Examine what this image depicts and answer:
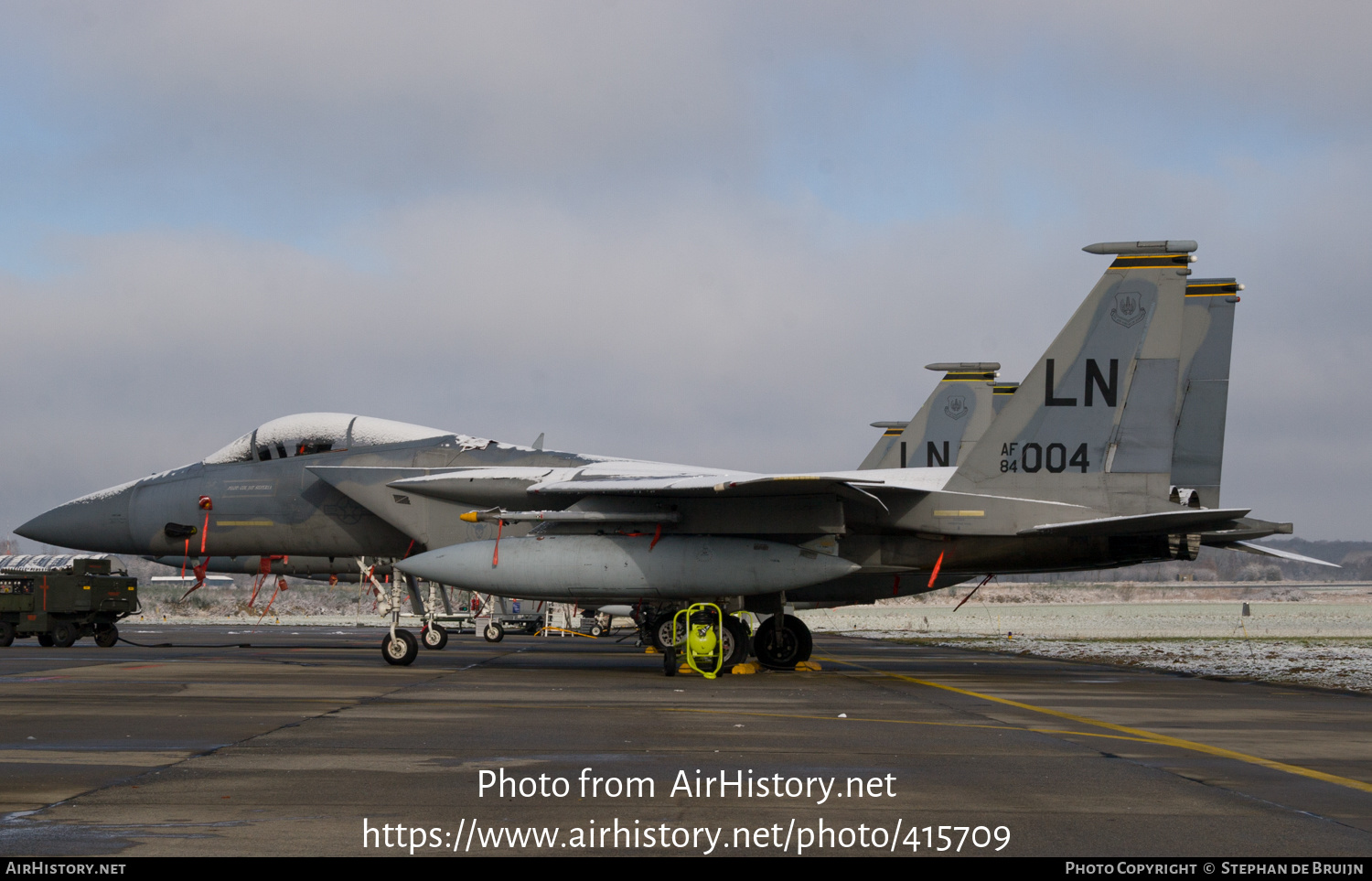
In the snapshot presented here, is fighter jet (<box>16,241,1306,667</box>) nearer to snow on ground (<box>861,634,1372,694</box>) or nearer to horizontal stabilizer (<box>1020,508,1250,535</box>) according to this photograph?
horizontal stabilizer (<box>1020,508,1250,535</box>)

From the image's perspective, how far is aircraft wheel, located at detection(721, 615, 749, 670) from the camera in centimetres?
1725

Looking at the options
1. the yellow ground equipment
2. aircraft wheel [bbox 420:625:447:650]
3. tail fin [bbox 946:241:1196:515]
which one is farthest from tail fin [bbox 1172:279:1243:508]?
aircraft wheel [bbox 420:625:447:650]

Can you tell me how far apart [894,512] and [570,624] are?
21224 mm

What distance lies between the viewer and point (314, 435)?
19.2 metres

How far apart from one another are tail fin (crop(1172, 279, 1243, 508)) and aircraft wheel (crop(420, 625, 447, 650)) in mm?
14483

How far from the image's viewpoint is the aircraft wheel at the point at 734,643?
17250 mm

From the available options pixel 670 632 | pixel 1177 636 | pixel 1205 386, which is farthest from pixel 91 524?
pixel 1177 636

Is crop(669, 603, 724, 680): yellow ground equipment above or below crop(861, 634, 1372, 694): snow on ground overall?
above

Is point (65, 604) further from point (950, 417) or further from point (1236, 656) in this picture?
point (1236, 656)

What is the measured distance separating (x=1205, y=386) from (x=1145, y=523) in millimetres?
4081

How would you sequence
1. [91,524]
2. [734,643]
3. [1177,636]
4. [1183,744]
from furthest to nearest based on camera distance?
[1177,636]
[91,524]
[734,643]
[1183,744]

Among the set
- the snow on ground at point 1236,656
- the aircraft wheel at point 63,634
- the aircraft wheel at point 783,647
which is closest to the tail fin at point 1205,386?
the snow on ground at point 1236,656

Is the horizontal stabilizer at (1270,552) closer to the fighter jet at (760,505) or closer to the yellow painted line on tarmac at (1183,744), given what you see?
the fighter jet at (760,505)

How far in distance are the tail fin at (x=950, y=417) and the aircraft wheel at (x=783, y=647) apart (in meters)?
6.95
